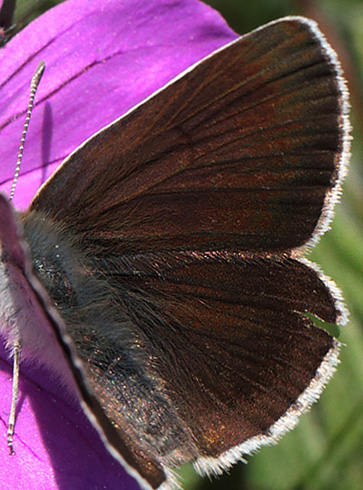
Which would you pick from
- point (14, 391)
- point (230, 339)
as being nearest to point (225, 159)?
point (230, 339)

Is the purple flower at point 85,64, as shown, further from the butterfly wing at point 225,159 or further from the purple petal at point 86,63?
the butterfly wing at point 225,159

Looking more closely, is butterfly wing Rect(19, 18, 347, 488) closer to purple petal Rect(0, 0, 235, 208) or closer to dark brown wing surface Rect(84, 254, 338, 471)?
dark brown wing surface Rect(84, 254, 338, 471)

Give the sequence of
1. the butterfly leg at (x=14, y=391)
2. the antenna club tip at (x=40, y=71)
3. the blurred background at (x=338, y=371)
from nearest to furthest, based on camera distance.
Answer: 1. the butterfly leg at (x=14, y=391)
2. the antenna club tip at (x=40, y=71)
3. the blurred background at (x=338, y=371)

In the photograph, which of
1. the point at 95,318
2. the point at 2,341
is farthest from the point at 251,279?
the point at 2,341

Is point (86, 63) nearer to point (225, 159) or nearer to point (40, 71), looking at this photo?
point (40, 71)

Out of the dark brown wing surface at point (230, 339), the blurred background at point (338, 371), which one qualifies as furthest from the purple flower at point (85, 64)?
the dark brown wing surface at point (230, 339)

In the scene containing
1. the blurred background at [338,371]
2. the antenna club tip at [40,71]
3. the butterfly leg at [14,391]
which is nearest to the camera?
the butterfly leg at [14,391]

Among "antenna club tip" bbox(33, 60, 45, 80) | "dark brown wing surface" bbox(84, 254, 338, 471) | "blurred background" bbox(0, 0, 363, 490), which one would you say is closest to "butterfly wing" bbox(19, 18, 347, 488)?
"dark brown wing surface" bbox(84, 254, 338, 471)
